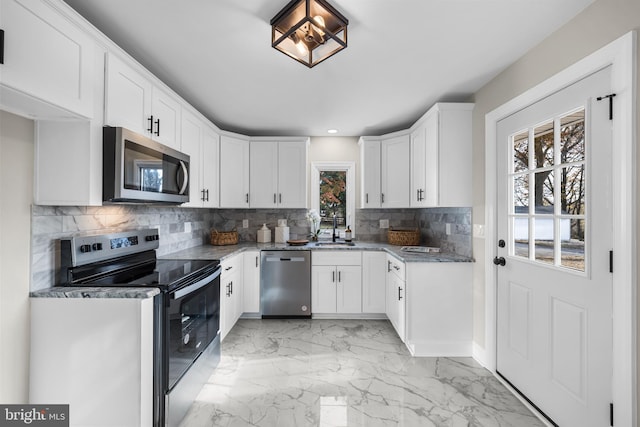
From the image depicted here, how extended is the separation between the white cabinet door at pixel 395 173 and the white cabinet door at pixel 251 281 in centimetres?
178

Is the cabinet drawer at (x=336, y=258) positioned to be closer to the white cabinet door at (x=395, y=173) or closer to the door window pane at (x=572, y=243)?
the white cabinet door at (x=395, y=173)

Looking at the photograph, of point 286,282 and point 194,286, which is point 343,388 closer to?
point 194,286

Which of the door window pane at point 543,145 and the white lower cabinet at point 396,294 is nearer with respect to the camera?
the door window pane at point 543,145

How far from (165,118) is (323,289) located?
94.5 inches

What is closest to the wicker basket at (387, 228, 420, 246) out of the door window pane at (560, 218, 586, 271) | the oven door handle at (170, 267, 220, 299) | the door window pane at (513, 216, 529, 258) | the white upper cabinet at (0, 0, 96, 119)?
the door window pane at (513, 216, 529, 258)

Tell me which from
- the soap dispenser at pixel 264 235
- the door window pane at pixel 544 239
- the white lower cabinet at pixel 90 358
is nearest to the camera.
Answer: the white lower cabinet at pixel 90 358

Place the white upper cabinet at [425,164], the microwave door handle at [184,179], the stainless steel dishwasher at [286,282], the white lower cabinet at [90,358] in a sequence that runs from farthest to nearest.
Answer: the stainless steel dishwasher at [286,282], the white upper cabinet at [425,164], the microwave door handle at [184,179], the white lower cabinet at [90,358]

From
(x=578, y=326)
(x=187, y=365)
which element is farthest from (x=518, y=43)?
(x=187, y=365)

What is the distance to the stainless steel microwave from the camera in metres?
1.52

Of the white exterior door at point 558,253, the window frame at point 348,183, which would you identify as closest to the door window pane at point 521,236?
the white exterior door at point 558,253

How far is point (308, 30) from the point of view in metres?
1.56

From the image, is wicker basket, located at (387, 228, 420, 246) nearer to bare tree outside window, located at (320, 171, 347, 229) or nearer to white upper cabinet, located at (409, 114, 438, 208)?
white upper cabinet, located at (409, 114, 438, 208)

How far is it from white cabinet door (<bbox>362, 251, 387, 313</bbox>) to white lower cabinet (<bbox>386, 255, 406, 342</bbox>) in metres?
0.09

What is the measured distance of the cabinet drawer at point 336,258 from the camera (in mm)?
3301
